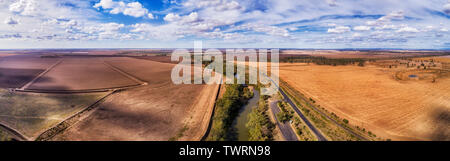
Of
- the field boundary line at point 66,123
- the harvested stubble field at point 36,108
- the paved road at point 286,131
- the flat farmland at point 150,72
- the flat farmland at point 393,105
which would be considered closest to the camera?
the field boundary line at point 66,123

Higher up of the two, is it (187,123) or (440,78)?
(440,78)

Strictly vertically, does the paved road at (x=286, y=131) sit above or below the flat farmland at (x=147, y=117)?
below

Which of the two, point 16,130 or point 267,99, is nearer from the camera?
point 16,130

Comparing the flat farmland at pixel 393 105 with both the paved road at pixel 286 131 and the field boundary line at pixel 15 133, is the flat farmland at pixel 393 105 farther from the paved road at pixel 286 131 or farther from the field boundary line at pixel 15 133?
the field boundary line at pixel 15 133

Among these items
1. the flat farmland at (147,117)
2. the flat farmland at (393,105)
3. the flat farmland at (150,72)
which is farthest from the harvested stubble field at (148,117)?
the flat farmland at (393,105)

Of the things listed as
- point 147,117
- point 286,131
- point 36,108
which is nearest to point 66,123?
point 36,108

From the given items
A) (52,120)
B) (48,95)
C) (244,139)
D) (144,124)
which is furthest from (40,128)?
(244,139)

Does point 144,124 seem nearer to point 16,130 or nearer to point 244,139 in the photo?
point 244,139

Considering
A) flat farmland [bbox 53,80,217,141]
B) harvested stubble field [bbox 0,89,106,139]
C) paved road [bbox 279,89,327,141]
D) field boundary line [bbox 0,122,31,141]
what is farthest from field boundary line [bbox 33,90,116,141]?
paved road [bbox 279,89,327,141]
